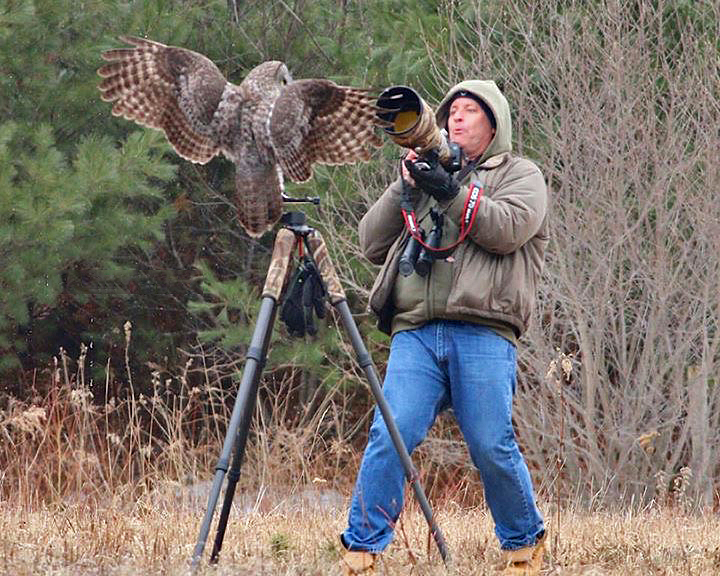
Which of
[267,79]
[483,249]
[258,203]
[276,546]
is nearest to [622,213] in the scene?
[276,546]

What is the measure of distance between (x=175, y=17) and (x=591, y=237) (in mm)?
4351

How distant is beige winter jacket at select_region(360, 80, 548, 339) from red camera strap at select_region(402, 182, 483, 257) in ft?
0.05

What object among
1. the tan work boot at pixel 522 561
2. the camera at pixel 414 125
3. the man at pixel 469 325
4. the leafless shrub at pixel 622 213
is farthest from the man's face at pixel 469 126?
the leafless shrub at pixel 622 213

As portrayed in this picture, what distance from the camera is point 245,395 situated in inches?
152

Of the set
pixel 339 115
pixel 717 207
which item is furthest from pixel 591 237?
pixel 339 115

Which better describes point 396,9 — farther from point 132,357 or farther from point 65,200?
point 132,357

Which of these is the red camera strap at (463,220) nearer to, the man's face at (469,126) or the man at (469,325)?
the man at (469,325)

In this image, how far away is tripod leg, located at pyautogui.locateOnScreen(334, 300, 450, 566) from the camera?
12.8 feet

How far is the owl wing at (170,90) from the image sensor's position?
4152 mm

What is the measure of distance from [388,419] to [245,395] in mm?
434

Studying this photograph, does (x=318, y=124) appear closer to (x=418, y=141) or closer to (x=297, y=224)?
(x=297, y=224)

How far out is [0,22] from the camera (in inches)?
382

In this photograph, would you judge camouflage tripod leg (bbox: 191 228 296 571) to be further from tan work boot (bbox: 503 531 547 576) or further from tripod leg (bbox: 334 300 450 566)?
tan work boot (bbox: 503 531 547 576)

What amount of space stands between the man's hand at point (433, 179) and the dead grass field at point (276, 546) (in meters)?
1.09
